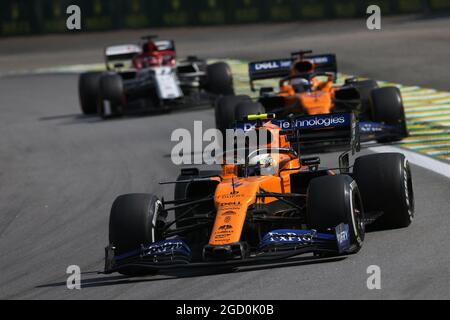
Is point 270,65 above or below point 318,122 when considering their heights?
below

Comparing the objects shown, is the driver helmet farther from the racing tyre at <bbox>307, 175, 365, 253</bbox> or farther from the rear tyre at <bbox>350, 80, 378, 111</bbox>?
the rear tyre at <bbox>350, 80, 378, 111</bbox>

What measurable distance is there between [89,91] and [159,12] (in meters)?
24.9

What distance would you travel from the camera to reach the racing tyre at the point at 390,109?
58.7ft

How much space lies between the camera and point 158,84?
82.5ft

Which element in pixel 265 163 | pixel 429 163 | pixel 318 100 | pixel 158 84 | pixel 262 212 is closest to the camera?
pixel 262 212

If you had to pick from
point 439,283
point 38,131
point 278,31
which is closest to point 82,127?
point 38,131

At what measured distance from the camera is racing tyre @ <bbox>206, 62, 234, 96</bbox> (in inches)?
1009

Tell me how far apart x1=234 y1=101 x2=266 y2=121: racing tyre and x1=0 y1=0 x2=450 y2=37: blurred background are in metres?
28.5

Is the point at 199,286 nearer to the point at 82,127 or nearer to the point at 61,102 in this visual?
the point at 82,127

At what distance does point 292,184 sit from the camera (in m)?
11.6

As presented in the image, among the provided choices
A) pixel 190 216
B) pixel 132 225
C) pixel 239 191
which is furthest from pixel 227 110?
pixel 132 225

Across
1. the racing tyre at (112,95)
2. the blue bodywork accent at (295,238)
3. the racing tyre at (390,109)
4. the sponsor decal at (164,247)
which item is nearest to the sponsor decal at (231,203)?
the blue bodywork accent at (295,238)

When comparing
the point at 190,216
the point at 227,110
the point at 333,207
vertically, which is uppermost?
the point at 333,207

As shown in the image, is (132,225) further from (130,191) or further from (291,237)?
(130,191)
